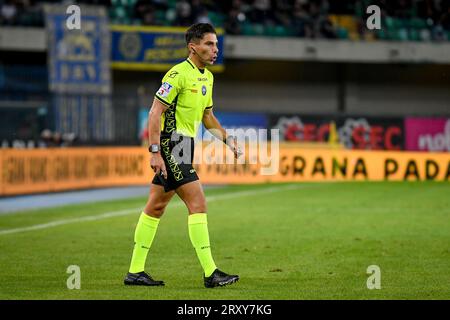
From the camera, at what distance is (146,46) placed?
35312 millimetres

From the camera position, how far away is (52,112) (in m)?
26.4

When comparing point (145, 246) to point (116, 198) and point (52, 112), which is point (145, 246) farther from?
point (52, 112)

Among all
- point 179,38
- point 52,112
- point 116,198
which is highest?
point 179,38

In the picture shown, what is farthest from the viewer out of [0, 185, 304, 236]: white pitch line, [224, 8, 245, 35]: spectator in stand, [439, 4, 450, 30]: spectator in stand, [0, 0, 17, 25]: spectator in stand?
[224, 8, 245, 35]: spectator in stand

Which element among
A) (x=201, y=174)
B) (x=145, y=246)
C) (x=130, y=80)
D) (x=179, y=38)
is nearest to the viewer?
(x=145, y=246)

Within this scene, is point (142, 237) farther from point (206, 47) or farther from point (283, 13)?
point (283, 13)

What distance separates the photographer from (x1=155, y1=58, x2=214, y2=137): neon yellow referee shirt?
929 cm

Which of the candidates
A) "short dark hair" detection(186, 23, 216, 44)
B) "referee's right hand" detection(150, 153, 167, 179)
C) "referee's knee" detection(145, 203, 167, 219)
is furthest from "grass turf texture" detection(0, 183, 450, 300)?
"short dark hair" detection(186, 23, 216, 44)

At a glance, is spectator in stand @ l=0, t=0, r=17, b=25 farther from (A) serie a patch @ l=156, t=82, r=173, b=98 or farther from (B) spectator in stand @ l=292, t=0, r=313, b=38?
(A) serie a patch @ l=156, t=82, r=173, b=98

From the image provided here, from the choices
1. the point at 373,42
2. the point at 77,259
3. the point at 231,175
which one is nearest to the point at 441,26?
the point at 373,42

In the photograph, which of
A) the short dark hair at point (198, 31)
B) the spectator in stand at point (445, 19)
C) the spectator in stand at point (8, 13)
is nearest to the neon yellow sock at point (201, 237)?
the short dark hair at point (198, 31)

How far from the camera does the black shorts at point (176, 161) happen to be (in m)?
9.42

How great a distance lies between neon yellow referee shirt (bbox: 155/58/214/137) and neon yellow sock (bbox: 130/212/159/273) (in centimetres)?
83
